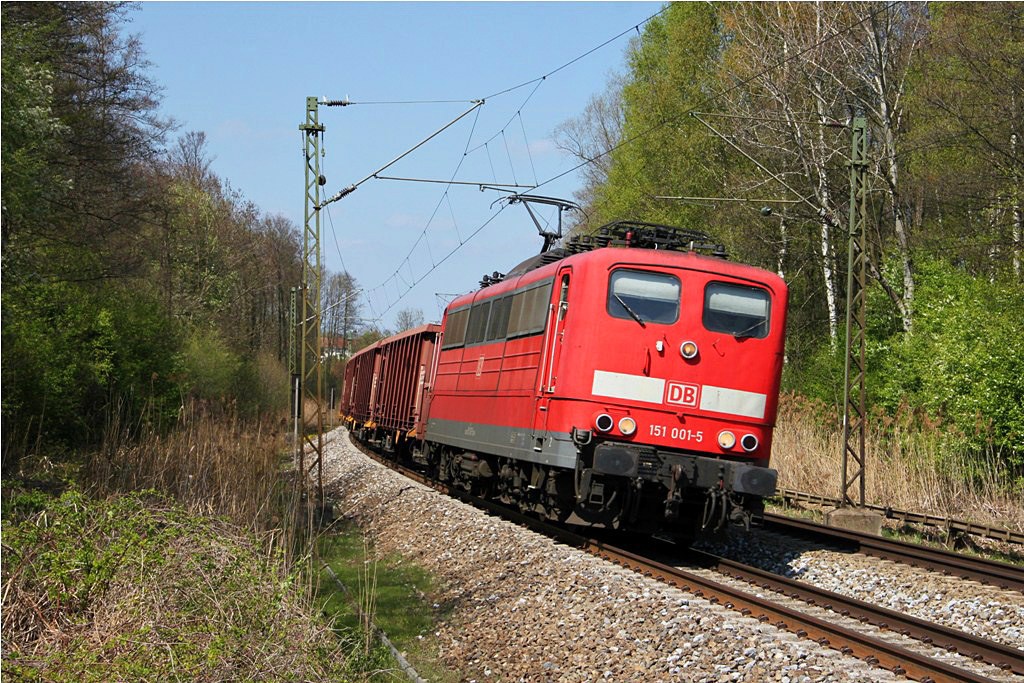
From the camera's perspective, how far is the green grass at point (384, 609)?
8.47 m

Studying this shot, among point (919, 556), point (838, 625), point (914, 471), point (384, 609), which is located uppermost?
point (914, 471)

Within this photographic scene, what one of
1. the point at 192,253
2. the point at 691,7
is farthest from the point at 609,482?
the point at 192,253

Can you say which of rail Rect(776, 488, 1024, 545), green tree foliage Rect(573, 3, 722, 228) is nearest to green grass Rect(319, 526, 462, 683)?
rail Rect(776, 488, 1024, 545)

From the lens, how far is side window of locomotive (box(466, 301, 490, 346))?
15.5 meters

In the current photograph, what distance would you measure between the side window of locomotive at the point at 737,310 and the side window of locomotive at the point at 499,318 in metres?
3.26

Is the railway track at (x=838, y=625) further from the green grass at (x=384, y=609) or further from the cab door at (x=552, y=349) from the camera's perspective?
the green grass at (x=384, y=609)

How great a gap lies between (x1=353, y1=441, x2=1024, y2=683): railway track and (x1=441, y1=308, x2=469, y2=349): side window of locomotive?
5297 millimetres

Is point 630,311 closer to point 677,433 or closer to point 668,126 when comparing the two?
point 677,433

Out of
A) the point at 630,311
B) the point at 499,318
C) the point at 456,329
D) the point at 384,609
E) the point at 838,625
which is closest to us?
the point at 838,625

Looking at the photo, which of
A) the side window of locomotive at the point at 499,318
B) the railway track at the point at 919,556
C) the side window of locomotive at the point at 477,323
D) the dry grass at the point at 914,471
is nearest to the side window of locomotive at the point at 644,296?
the side window of locomotive at the point at 499,318

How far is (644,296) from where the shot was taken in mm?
11531

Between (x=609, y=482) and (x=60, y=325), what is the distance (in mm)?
12916

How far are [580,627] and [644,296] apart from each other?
412 centimetres

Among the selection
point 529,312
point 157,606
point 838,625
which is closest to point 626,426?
point 529,312
